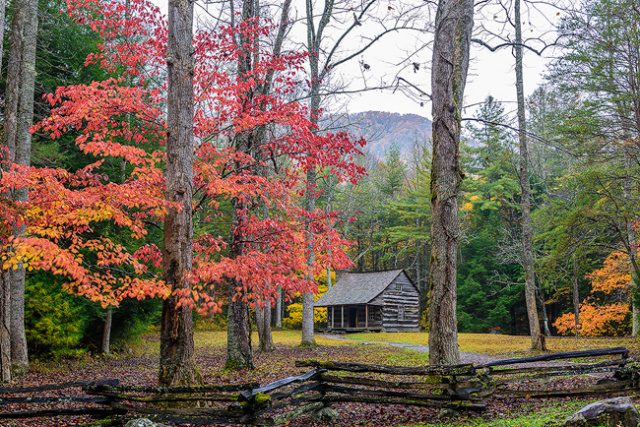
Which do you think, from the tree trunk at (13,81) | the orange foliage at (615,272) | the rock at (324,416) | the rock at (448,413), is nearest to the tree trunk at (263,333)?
the tree trunk at (13,81)

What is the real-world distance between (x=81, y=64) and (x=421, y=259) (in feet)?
Answer: 125

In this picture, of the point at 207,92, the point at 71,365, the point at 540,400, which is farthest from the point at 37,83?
the point at 540,400

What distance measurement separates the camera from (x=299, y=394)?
7.43m

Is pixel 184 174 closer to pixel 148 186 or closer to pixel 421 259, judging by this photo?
pixel 148 186

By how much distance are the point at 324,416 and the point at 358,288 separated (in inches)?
1190

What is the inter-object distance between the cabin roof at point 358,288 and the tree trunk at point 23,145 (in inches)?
1026

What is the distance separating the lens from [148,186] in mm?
9070

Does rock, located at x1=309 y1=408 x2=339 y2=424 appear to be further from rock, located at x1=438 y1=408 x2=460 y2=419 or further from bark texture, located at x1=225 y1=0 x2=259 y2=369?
bark texture, located at x1=225 y1=0 x2=259 y2=369

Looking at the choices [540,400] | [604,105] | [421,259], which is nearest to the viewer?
[540,400]

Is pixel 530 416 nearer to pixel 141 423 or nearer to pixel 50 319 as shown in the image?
pixel 141 423

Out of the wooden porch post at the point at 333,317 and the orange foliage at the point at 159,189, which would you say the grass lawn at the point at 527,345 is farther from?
the wooden porch post at the point at 333,317

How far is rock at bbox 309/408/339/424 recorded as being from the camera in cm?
751

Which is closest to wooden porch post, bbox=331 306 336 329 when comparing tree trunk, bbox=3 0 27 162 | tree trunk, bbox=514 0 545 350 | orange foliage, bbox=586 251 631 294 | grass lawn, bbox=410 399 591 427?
orange foliage, bbox=586 251 631 294

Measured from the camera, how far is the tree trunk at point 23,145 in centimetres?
1146
